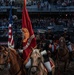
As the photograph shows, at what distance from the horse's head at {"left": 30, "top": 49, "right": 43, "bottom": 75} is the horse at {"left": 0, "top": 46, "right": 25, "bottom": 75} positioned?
76cm

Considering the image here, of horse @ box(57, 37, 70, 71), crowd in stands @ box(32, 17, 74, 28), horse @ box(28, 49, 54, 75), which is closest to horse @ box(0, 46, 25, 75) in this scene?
horse @ box(28, 49, 54, 75)

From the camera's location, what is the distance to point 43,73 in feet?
30.9

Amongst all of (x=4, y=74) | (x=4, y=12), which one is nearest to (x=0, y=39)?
(x=4, y=74)

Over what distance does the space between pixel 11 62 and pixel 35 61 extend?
979 millimetres

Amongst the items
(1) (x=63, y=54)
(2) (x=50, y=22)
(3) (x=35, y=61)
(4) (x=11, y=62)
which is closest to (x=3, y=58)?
(4) (x=11, y=62)

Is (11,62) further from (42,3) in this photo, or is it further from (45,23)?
(42,3)

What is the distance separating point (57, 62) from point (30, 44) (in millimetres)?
5868

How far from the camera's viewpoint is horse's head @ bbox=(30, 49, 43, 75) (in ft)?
28.1

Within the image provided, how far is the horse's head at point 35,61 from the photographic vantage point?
8.55 metres

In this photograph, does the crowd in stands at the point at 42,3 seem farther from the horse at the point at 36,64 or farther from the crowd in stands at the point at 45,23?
the horse at the point at 36,64

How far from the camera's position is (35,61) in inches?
347

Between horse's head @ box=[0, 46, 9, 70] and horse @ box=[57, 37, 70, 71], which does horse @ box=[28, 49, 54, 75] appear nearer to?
horse's head @ box=[0, 46, 9, 70]

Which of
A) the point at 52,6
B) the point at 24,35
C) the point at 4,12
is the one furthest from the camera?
the point at 52,6

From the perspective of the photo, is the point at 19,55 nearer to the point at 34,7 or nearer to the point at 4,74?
the point at 4,74
